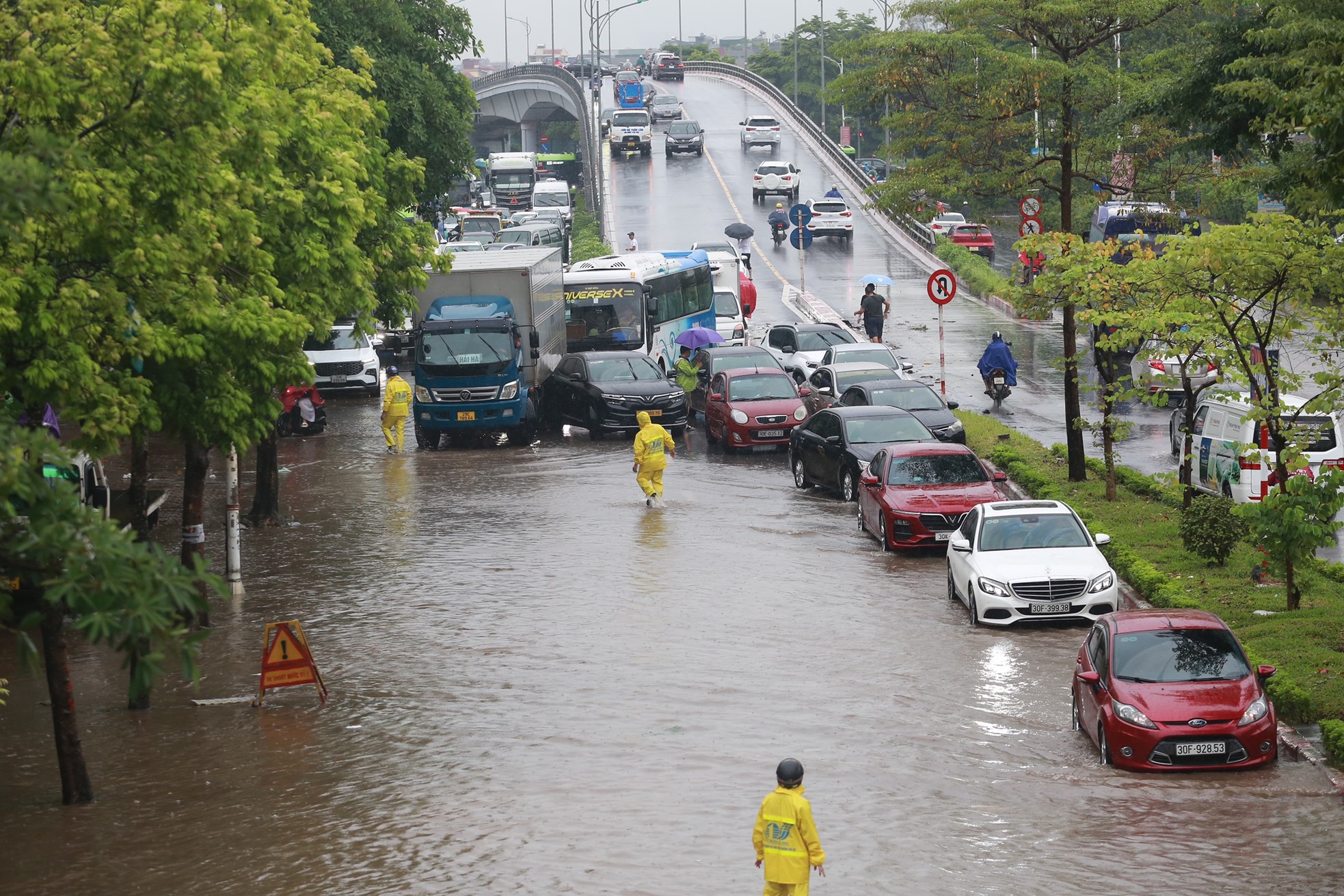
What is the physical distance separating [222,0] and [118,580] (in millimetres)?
9969

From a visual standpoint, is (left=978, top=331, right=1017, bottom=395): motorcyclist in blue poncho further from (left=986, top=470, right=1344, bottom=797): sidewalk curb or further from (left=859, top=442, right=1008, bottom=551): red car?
(left=986, top=470, right=1344, bottom=797): sidewalk curb

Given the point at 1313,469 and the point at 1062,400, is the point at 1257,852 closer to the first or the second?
the point at 1313,469

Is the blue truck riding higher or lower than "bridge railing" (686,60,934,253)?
lower

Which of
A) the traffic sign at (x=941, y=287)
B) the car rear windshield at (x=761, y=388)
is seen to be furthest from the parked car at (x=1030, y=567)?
the traffic sign at (x=941, y=287)

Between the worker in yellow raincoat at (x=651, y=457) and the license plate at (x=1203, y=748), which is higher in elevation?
the worker in yellow raincoat at (x=651, y=457)

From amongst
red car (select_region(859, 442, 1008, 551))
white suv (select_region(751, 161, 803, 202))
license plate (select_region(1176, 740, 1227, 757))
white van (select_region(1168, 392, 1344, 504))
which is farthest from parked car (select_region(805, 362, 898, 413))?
white suv (select_region(751, 161, 803, 202))

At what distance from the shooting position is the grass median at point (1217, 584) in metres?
15.2

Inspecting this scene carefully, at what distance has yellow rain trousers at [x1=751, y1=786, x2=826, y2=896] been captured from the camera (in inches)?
379

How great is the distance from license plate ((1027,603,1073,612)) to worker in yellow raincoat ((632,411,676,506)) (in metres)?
7.51

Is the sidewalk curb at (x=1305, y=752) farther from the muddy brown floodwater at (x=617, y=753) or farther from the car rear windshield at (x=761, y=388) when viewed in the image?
the car rear windshield at (x=761, y=388)

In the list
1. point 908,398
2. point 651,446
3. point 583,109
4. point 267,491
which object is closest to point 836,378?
point 908,398

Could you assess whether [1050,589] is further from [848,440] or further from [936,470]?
[848,440]

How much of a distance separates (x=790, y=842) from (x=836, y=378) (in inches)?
954

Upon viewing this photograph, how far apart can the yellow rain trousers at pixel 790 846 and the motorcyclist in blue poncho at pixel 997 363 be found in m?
26.2
